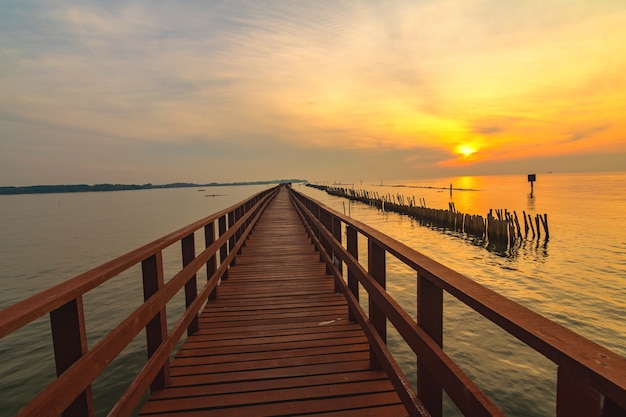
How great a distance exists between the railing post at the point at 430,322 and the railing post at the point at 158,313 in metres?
2.06

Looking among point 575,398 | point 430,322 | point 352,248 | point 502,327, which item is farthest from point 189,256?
point 575,398

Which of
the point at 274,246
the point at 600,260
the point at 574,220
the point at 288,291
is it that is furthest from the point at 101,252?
the point at 574,220

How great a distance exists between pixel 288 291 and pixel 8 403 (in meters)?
5.28

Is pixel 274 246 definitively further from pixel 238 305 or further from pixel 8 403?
pixel 8 403

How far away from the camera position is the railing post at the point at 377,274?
2.98 meters

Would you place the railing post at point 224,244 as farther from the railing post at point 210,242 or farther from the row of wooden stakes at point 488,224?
the row of wooden stakes at point 488,224

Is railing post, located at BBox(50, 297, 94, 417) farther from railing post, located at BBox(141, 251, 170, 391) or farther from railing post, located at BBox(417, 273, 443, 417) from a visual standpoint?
railing post, located at BBox(417, 273, 443, 417)

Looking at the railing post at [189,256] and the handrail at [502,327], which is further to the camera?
the railing post at [189,256]

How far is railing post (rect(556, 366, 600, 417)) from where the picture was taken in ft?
3.00

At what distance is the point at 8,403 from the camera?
571 cm

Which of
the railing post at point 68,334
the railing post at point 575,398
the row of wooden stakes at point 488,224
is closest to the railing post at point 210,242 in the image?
the railing post at point 68,334

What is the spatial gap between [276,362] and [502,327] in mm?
2707

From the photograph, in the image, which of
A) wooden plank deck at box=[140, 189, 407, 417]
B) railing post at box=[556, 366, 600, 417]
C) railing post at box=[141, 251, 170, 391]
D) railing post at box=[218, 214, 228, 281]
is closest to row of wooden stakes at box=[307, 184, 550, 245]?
wooden plank deck at box=[140, 189, 407, 417]

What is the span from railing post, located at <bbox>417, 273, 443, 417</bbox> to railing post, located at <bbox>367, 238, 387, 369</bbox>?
896 mm
